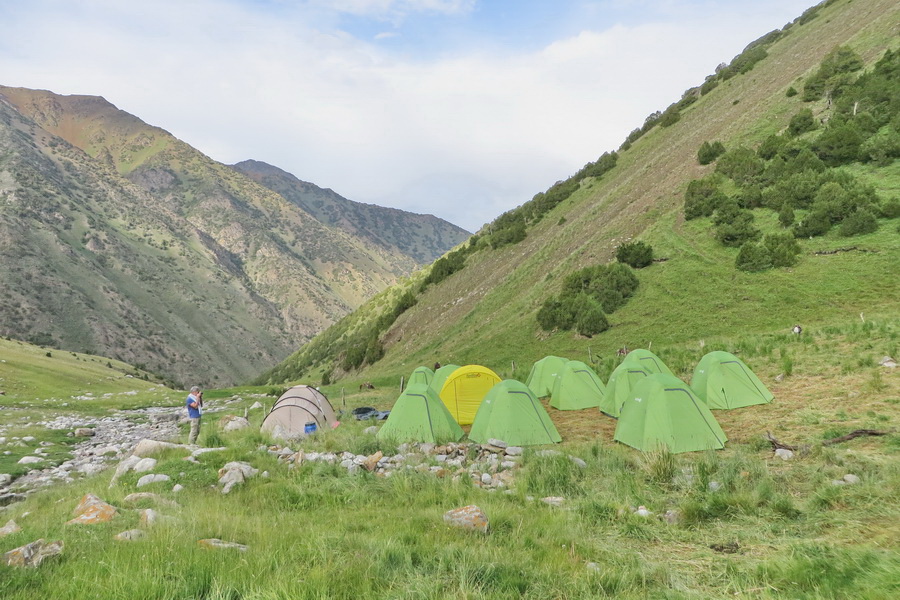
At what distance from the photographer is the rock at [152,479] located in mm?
8781

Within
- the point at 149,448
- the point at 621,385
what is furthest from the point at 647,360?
the point at 149,448

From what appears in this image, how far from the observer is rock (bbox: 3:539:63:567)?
15.1 feet

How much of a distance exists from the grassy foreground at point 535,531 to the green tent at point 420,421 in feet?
11.6

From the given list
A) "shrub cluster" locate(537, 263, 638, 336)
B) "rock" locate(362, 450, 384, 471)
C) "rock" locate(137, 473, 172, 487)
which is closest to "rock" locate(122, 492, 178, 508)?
"rock" locate(137, 473, 172, 487)

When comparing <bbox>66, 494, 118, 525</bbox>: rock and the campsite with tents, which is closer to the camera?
the campsite with tents

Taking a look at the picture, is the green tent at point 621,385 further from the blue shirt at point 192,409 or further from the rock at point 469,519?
the blue shirt at point 192,409

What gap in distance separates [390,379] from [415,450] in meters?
21.1

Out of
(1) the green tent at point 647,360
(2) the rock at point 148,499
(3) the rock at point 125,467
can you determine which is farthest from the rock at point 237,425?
(1) the green tent at point 647,360

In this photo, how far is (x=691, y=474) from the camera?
326 inches

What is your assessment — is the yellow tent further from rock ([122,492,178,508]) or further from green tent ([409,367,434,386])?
rock ([122,492,178,508])

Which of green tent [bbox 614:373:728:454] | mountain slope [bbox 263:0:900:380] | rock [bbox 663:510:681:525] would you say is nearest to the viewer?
rock [bbox 663:510:681:525]

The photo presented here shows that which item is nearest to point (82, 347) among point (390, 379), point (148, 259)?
point (148, 259)

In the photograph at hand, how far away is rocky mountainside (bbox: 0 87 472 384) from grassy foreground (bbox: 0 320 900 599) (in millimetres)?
86733

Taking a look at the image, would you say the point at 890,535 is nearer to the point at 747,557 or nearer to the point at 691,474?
the point at 747,557
